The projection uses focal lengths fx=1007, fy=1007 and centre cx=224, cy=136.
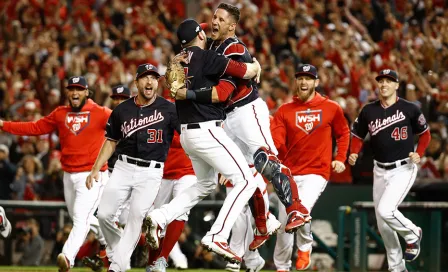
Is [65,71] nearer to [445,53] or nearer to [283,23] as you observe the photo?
[283,23]

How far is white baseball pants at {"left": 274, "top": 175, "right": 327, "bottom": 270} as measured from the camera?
448 inches

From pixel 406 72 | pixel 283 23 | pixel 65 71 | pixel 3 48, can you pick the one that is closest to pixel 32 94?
pixel 65 71

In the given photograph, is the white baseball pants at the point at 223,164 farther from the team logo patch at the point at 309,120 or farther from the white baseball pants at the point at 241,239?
the team logo patch at the point at 309,120

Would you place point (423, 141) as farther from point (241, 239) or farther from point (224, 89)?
point (224, 89)

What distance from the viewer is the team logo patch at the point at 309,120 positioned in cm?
1166

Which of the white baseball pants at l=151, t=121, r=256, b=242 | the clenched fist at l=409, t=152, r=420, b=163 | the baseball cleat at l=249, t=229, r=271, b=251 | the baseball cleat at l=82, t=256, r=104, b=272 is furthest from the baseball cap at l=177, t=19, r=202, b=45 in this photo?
the baseball cleat at l=82, t=256, r=104, b=272

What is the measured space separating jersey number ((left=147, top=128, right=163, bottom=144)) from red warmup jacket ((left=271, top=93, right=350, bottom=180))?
1646 mm

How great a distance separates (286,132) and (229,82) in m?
2.52

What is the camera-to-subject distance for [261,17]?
72.7 ft

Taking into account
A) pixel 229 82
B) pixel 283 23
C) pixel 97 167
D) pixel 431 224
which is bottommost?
pixel 431 224

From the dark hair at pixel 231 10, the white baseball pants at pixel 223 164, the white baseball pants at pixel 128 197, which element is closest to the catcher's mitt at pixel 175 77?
the white baseball pants at pixel 223 164

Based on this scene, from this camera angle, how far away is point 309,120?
460 inches

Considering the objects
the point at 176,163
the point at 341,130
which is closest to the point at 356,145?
the point at 341,130

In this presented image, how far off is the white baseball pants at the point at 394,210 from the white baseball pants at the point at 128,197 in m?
2.77
